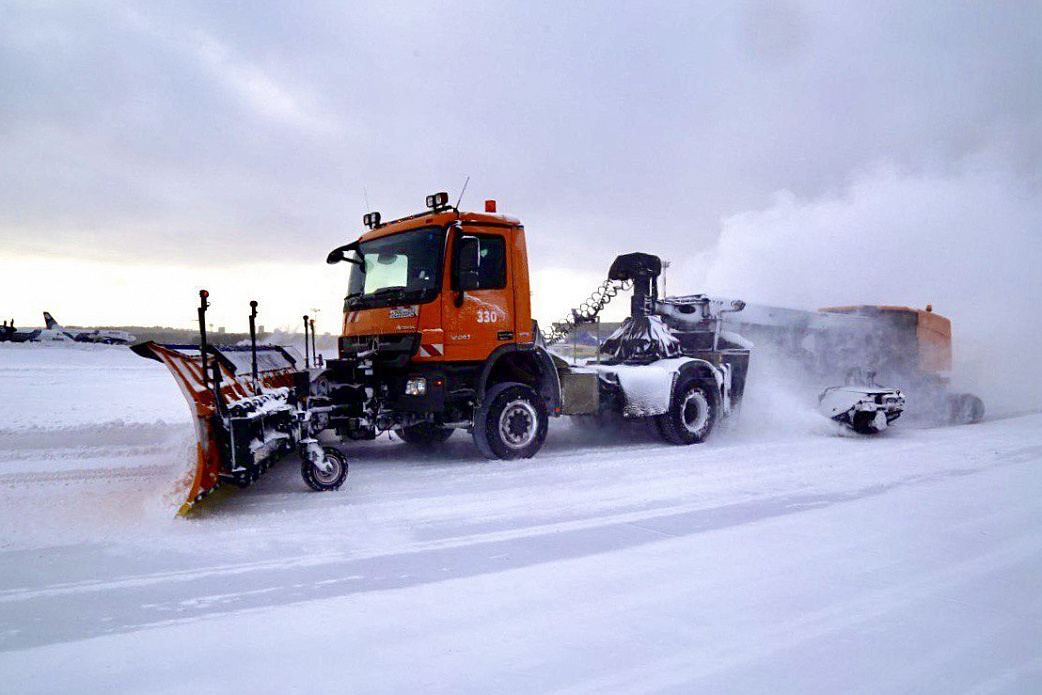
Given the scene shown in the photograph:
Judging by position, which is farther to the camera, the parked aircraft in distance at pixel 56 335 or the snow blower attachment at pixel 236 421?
the parked aircraft in distance at pixel 56 335

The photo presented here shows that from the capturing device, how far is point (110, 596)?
3615mm

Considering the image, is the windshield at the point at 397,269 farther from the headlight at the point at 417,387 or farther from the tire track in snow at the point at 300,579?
the tire track in snow at the point at 300,579

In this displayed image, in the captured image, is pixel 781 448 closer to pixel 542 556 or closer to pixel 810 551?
pixel 810 551

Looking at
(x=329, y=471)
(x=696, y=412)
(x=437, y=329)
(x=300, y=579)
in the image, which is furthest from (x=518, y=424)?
(x=300, y=579)

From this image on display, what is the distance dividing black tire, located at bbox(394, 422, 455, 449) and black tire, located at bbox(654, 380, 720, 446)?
319cm

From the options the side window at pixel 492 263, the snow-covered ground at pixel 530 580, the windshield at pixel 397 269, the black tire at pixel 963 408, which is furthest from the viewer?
the black tire at pixel 963 408

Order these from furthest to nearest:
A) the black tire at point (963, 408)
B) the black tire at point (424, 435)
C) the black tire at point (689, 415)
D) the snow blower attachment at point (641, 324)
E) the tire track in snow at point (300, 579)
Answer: the black tire at point (963, 408) < the snow blower attachment at point (641, 324) < the black tire at point (689, 415) < the black tire at point (424, 435) < the tire track in snow at point (300, 579)

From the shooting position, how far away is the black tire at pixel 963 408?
12539 mm

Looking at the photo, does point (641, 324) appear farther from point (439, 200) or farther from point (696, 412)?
point (439, 200)

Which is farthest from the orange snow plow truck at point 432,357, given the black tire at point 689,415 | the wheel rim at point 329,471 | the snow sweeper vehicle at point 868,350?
the snow sweeper vehicle at point 868,350

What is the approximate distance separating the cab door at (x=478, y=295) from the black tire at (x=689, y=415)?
3079 mm

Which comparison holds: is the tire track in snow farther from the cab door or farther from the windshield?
the windshield

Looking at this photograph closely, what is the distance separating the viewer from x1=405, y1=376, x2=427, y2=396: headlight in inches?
291

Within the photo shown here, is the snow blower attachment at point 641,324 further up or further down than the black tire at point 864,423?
further up
